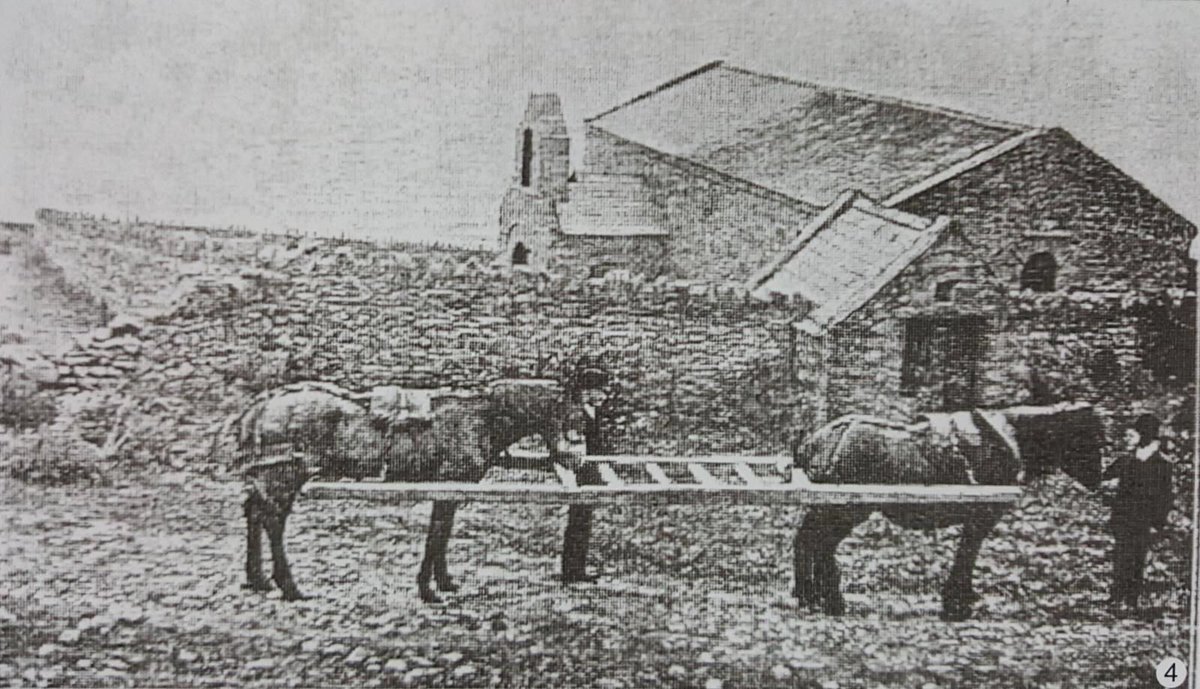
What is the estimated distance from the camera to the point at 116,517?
4.80 metres

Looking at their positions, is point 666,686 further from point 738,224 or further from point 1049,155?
point 1049,155

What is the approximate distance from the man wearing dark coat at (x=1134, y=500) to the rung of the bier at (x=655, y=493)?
563 millimetres

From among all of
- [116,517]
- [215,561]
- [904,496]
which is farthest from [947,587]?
[116,517]

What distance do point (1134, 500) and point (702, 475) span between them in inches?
65.6

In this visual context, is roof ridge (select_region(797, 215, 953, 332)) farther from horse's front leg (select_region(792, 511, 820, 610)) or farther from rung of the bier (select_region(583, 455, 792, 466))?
horse's front leg (select_region(792, 511, 820, 610))

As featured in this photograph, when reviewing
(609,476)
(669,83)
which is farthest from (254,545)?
(669,83)

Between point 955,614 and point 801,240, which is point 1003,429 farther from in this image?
point 801,240

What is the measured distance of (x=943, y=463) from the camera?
498cm

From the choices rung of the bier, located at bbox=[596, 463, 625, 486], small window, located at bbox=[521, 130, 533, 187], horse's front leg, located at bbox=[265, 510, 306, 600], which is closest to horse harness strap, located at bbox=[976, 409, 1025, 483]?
rung of the bier, located at bbox=[596, 463, 625, 486]

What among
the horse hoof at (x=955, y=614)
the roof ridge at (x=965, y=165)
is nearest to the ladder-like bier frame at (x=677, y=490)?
the horse hoof at (x=955, y=614)

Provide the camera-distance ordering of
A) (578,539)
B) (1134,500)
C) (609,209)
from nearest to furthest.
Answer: (578,539), (609,209), (1134,500)

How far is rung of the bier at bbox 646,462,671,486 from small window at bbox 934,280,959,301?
47.0 inches

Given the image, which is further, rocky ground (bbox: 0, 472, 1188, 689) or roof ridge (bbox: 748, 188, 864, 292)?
roof ridge (bbox: 748, 188, 864, 292)

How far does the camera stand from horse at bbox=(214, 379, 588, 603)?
477 cm
